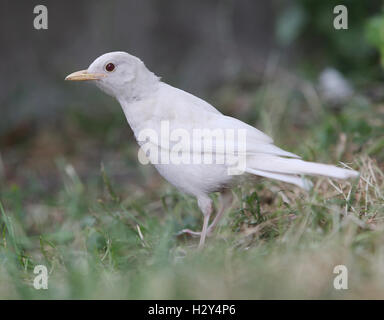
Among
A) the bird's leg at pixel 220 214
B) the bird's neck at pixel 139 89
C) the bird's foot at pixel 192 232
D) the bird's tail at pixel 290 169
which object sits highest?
the bird's neck at pixel 139 89

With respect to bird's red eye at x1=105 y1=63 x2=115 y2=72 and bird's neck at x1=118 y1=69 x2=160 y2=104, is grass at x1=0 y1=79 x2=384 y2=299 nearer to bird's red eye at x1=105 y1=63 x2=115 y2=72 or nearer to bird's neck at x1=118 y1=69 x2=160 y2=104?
bird's neck at x1=118 y1=69 x2=160 y2=104

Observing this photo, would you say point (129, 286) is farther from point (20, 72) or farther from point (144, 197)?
point (20, 72)

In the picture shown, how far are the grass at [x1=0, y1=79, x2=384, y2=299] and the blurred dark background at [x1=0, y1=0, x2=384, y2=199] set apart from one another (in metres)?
0.78

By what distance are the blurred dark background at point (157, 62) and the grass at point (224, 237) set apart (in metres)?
0.78

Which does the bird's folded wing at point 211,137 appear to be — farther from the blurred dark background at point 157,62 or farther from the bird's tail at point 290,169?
the blurred dark background at point 157,62

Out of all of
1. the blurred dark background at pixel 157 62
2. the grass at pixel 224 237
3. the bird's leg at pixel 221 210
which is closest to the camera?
the grass at pixel 224 237

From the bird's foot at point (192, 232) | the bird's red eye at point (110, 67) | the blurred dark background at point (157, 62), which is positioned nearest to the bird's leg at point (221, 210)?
the bird's foot at point (192, 232)

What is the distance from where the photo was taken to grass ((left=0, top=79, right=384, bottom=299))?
2244 mm

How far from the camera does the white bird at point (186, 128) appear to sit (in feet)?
8.96

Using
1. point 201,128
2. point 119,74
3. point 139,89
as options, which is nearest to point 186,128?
point 201,128

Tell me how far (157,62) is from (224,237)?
4072 mm

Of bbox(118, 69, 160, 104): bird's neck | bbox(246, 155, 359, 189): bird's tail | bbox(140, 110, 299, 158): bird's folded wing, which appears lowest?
bbox(246, 155, 359, 189): bird's tail

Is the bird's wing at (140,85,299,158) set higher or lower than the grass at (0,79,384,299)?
higher

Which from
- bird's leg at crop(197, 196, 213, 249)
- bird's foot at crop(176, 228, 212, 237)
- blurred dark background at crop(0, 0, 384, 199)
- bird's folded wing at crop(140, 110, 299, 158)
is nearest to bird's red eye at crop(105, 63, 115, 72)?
bird's folded wing at crop(140, 110, 299, 158)
